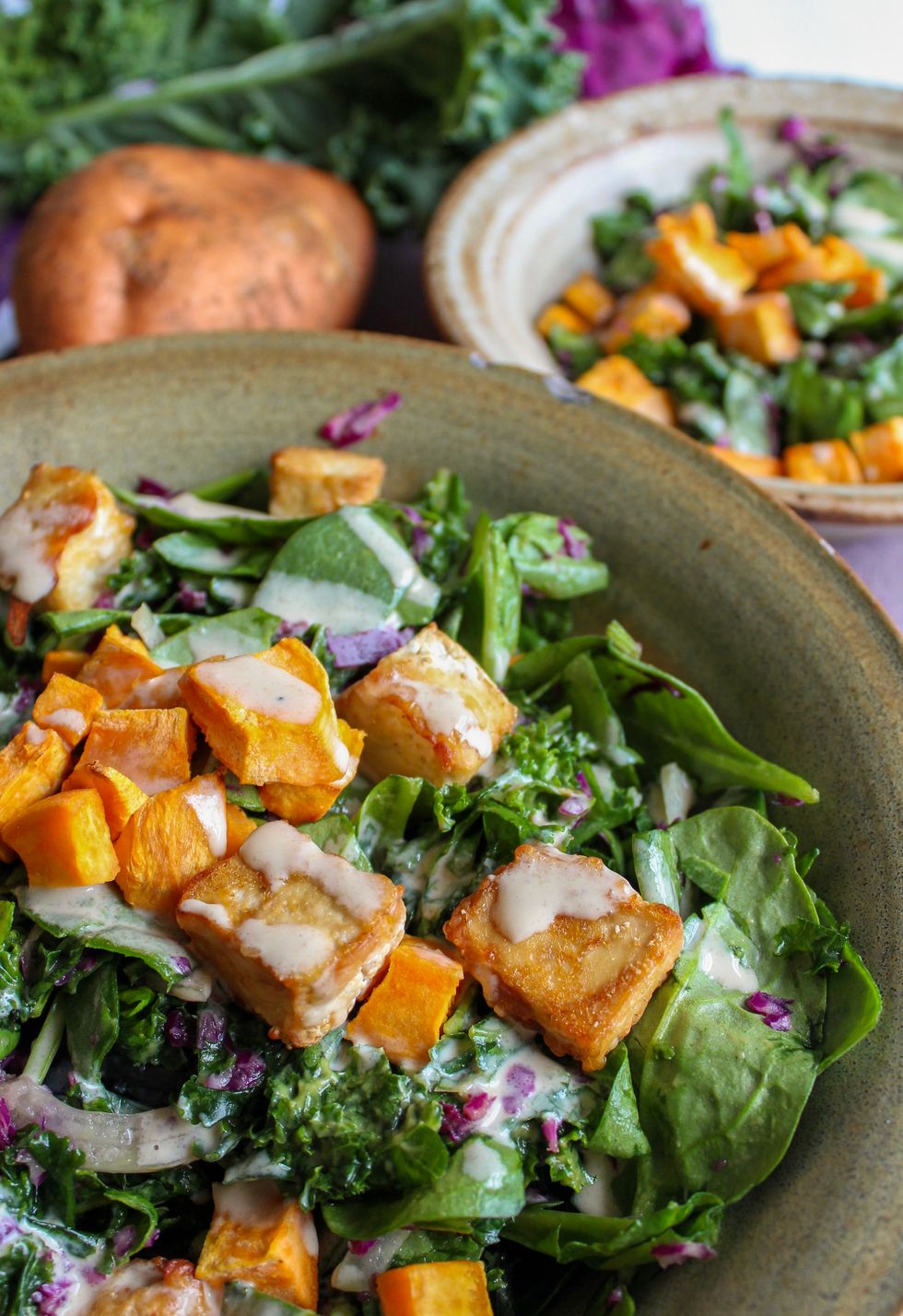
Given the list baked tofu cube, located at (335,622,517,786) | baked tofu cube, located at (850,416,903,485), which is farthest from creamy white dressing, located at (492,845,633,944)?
baked tofu cube, located at (850,416,903,485)

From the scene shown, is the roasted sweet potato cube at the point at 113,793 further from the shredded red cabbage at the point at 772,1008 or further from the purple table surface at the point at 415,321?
the purple table surface at the point at 415,321

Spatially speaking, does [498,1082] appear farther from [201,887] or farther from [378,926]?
[201,887]

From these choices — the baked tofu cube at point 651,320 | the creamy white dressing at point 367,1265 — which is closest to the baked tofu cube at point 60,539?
the creamy white dressing at point 367,1265

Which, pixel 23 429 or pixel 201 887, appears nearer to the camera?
pixel 201 887

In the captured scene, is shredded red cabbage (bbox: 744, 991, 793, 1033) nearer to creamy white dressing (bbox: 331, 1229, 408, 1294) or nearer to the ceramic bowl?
creamy white dressing (bbox: 331, 1229, 408, 1294)

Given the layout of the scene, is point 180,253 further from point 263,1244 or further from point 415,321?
point 263,1244

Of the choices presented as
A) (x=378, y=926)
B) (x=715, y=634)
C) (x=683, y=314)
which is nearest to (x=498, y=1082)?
(x=378, y=926)

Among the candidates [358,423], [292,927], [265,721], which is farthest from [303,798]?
[358,423]
